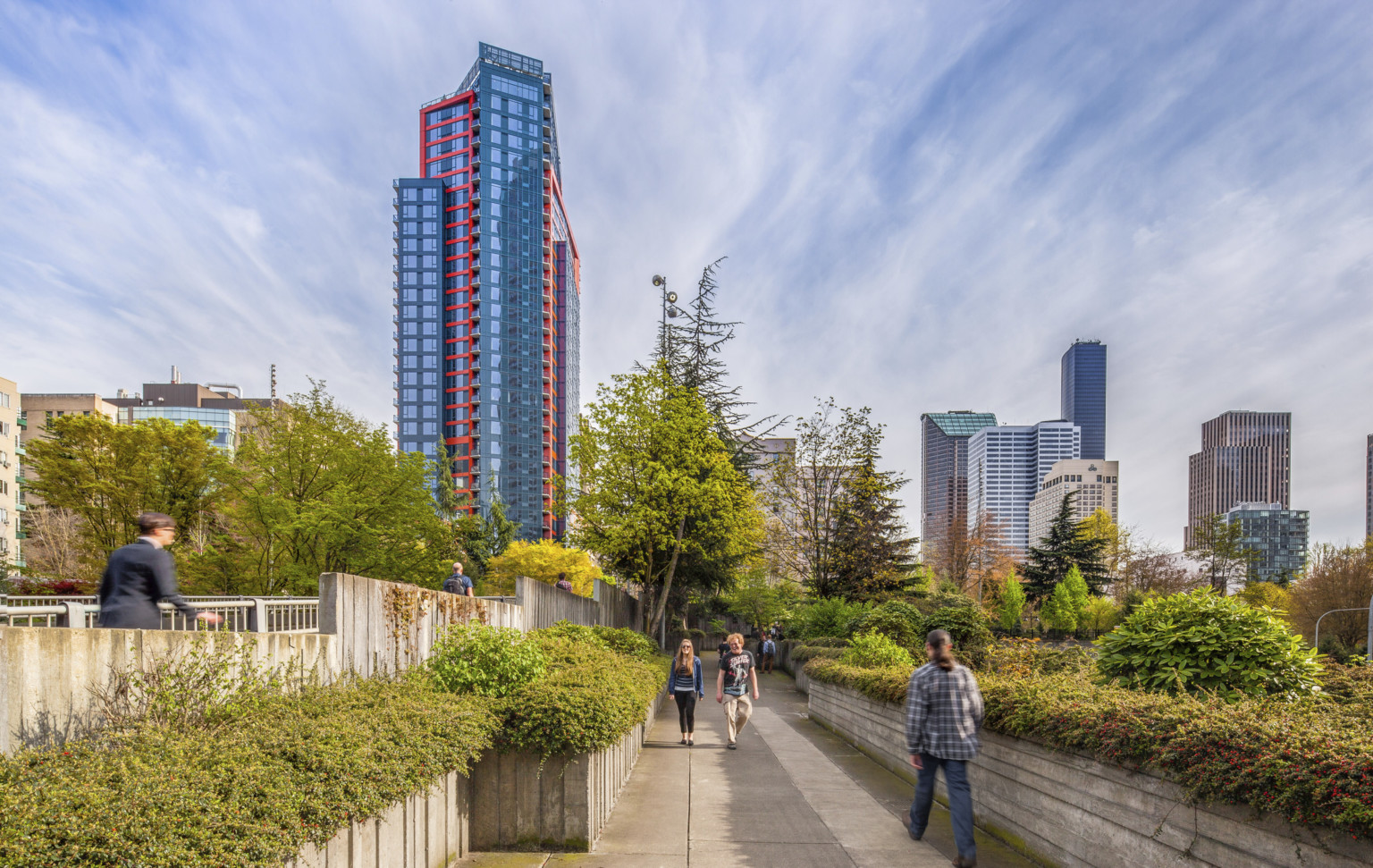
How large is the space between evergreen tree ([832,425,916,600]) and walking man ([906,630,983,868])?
26.7m

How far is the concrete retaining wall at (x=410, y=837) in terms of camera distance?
3613 mm

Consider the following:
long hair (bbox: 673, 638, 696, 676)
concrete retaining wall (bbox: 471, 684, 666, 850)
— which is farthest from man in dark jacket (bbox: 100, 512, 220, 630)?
long hair (bbox: 673, 638, 696, 676)

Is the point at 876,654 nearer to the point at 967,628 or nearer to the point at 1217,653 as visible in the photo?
the point at 967,628

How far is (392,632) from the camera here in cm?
686

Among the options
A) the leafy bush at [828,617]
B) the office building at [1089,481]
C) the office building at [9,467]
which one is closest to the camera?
the leafy bush at [828,617]

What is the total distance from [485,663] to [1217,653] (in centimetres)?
626

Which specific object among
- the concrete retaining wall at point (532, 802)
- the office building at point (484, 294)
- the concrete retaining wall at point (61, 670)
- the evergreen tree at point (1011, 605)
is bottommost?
the evergreen tree at point (1011, 605)

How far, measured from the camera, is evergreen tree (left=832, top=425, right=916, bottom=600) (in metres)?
32.0

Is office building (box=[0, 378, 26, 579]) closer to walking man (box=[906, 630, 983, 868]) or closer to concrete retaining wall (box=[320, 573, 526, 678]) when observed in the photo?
concrete retaining wall (box=[320, 573, 526, 678])

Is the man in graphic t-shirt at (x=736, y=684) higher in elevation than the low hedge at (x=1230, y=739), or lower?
lower

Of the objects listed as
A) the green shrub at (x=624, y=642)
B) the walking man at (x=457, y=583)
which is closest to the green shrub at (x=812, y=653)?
the green shrub at (x=624, y=642)

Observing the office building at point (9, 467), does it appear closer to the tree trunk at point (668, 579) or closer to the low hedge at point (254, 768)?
the tree trunk at point (668, 579)

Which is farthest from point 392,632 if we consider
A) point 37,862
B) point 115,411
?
point 115,411

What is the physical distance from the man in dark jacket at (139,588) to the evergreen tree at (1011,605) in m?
54.2
